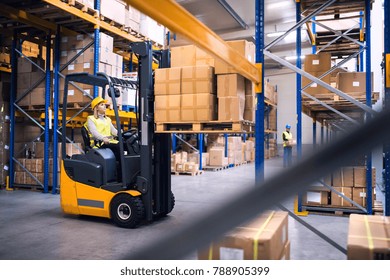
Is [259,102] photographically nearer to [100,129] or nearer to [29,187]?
[100,129]

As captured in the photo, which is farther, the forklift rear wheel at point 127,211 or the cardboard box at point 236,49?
the forklift rear wheel at point 127,211

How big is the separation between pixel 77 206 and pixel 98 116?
146 cm

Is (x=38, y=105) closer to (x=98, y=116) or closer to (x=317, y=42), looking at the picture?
(x=98, y=116)

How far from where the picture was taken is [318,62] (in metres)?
6.35

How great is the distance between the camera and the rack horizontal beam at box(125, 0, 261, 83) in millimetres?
2000

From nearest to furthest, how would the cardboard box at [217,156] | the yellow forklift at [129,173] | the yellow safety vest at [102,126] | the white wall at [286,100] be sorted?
the yellow forklift at [129,173]
the yellow safety vest at [102,126]
the cardboard box at [217,156]
the white wall at [286,100]

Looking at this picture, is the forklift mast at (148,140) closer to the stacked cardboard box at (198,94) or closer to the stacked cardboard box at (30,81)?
the stacked cardboard box at (198,94)

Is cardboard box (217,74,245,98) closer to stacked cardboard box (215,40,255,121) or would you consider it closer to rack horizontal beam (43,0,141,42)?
stacked cardboard box (215,40,255,121)

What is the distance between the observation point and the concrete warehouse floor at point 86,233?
12.9 ft

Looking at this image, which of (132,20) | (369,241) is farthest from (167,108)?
(132,20)

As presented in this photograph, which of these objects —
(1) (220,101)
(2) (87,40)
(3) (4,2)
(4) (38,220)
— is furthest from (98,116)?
(3) (4,2)

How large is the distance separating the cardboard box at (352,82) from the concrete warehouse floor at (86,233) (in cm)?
201

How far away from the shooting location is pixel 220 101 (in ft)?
15.5

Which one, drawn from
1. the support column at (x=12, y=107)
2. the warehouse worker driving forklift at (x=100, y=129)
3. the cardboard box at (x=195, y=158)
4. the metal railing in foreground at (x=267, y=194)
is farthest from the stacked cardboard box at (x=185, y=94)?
the cardboard box at (x=195, y=158)
